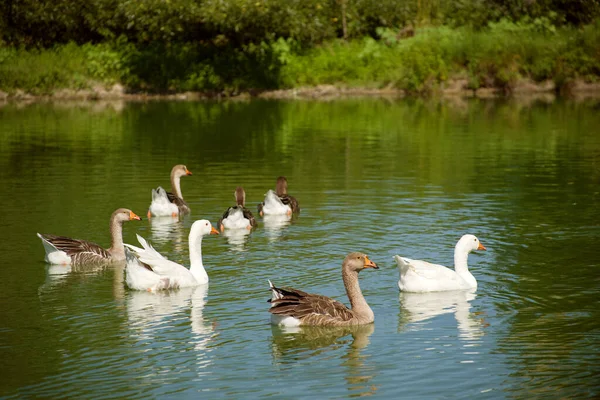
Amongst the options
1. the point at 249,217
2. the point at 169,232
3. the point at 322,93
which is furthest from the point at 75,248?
the point at 322,93

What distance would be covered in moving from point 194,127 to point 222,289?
1027 inches

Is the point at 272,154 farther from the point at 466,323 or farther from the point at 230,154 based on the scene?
the point at 466,323

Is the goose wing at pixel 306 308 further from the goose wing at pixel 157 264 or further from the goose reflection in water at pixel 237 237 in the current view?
the goose reflection in water at pixel 237 237

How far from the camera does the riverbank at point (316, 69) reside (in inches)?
A: 2158

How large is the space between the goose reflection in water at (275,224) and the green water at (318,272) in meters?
0.09

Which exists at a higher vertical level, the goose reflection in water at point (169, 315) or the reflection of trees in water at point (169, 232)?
the reflection of trees in water at point (169, 232)

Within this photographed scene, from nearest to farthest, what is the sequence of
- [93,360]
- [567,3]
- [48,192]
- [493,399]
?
[493,399] → [93,360] → [48,192] → [567,3]

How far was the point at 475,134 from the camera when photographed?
3566 cm

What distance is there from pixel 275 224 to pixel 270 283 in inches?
295

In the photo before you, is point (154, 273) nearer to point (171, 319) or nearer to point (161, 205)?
point (171, 319)

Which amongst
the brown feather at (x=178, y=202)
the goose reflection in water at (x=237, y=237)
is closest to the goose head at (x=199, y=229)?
the goose reflection in water at (x=237, y=237)

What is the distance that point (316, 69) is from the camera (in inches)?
2242

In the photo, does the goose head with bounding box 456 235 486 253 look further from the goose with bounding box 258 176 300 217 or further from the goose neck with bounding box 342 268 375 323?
the goose with bounding box 258 176 300 217

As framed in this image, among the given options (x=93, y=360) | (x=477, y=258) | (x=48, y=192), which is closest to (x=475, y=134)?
(x=48, y=192)
